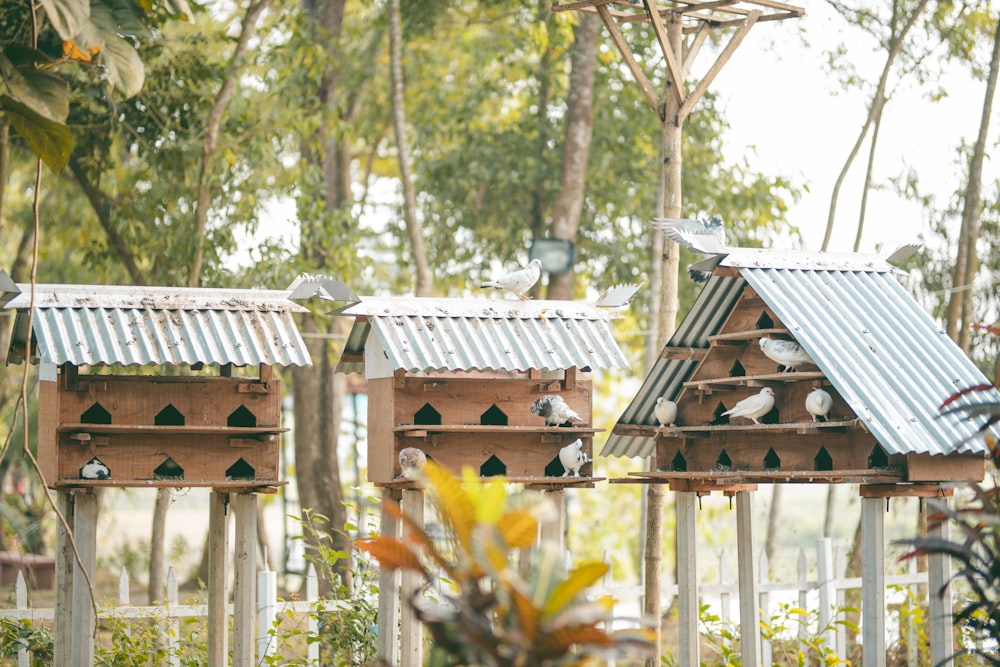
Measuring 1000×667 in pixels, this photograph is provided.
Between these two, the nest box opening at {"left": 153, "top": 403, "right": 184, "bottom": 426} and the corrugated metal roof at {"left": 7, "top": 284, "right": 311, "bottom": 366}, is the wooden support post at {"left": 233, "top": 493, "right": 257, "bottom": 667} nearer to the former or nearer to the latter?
the nest box opening at {"left": 153, "top": 403, "right": 184, "bottom": 426}

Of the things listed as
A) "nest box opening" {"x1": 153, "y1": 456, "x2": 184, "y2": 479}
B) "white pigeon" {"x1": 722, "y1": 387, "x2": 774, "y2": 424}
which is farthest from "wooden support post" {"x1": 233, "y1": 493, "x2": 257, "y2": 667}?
"white pigeon" {"x1": 722, "y1": 387, "x2": 774, "y2": 424}

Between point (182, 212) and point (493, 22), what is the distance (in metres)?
4.53

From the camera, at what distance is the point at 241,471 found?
6.75m

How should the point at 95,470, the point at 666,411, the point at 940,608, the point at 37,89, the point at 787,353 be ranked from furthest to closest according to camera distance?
the point at 666,411, the point at 95,470, the point at 787,353, the point at 940,608, the point at 37,89

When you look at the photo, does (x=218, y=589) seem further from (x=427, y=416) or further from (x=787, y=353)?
(x=787, y=353)

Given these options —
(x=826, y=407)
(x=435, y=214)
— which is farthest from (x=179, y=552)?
(x=826, y=407)

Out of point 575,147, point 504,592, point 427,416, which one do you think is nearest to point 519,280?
point 427,416

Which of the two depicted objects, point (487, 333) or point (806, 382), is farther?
point (487, 333)

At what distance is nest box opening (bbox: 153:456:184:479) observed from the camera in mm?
6621

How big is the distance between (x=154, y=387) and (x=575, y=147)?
661 cm

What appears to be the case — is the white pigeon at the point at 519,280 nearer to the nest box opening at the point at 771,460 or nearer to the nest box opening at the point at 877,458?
the nest box opening at the point at 771,460

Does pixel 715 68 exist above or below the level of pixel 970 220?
above

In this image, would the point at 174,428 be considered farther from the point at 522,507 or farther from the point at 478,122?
the point at 478,122

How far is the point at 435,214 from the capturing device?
1363 cm
